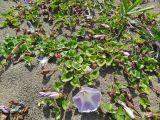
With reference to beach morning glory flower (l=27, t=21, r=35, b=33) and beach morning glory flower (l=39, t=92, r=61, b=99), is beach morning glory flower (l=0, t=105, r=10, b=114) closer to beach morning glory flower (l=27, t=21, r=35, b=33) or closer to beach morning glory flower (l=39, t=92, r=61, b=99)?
beach morning glory flower (l=39, t=92, r=61, b=99)

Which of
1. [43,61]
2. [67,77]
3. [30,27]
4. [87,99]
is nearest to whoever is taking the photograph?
[87,99]

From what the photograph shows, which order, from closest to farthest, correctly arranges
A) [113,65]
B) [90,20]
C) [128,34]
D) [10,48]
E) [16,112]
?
[16,112] < [113,65] < [10,48] < [128,34] < [90,20]

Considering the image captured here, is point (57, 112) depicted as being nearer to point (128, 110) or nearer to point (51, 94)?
point (51, 94)

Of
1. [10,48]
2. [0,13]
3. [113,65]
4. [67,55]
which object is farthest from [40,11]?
[113,65]

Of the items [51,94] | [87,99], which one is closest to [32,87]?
[51,94]

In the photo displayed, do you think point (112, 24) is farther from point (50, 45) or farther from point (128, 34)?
point (50, 45)
